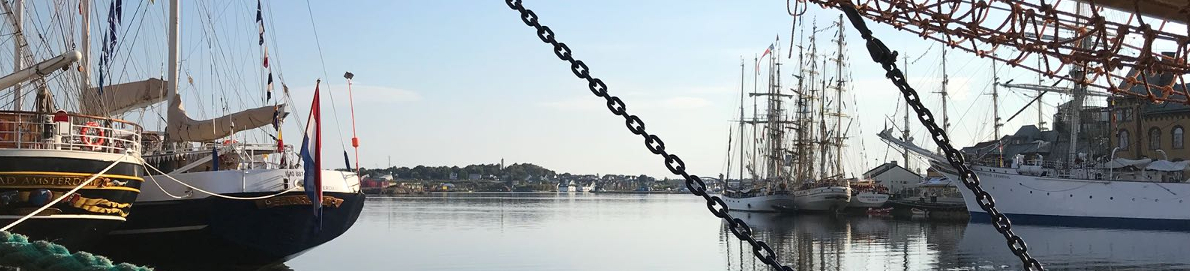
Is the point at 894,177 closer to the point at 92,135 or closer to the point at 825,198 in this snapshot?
the point at 825,198

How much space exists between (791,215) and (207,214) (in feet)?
160

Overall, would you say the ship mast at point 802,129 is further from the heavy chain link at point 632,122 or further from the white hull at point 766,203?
the heavy chain link at point 632,122

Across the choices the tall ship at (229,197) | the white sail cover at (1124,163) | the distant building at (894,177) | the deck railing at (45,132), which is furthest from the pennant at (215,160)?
the distant building at (894,177)

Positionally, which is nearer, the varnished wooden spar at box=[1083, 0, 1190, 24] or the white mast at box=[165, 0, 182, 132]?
the varnished wooden spar at box=[1083, 0, 1190, 24]

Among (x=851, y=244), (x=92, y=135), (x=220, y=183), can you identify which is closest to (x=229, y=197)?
(x=220, y=183)

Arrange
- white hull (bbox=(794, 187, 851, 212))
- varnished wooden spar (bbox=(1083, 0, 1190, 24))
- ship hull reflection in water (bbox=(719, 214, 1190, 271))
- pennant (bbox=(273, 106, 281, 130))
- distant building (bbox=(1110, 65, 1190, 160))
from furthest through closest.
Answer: white hull (bbox=(794, 187, 851, 212))
distant building (bbox=(1110, 65, 1190, 160))
ship hull reflection in water (bbox=(719, 214, 1190, 271))
pennant (bbox=(273, 106, 281, 130))
varnished wooden spar (bbox=(1083, 0, 1190, 24))

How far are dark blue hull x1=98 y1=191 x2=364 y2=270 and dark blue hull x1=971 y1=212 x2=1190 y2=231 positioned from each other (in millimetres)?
37389

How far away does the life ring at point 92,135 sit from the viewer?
56.5ft

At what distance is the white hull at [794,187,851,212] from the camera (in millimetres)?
67812

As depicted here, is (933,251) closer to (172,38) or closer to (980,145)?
(172,38)

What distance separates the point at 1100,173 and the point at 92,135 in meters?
45.3

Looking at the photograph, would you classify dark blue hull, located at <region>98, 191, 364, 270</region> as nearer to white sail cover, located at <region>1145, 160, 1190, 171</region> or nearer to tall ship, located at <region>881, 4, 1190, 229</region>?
tall ship, located at <region>881, 4, 1190, 229</region>

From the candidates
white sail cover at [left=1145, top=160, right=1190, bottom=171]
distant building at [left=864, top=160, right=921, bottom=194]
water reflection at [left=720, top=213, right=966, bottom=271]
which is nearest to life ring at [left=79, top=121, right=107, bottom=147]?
water reflection at [left=720, top=213, right=966, bottom=271]

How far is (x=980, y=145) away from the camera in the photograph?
74375mm
